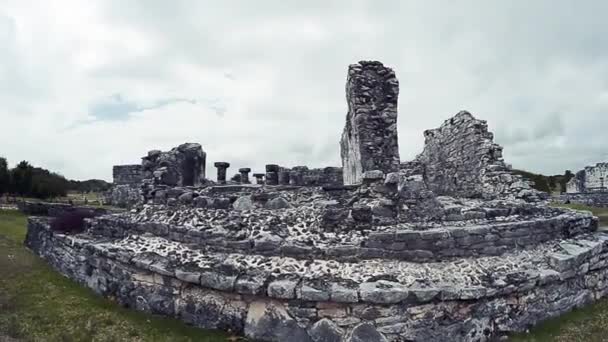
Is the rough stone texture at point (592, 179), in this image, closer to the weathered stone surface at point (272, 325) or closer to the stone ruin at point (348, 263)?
the stone ruin at point (348, 263)

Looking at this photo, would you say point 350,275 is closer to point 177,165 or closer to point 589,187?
point 177,165

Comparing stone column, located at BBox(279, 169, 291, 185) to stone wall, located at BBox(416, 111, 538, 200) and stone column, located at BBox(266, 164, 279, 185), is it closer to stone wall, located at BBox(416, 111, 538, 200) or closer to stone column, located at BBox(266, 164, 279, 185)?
stone column, located at BBox(266, 164, 279, 185)

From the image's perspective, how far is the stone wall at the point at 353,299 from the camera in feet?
20.7

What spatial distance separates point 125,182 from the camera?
29203mm

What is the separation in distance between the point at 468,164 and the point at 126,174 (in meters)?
23.0

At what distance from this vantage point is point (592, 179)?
3694 cm

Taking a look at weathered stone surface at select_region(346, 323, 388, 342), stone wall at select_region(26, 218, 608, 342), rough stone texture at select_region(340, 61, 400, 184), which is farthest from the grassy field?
rough stone texture at select_region(340, 61, 400, 184)

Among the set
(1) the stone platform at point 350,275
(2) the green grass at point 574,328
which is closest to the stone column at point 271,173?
(1) the stone platform at point 350,275

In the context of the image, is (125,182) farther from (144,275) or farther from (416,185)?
(416,185)

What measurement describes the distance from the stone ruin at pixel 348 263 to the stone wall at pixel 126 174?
1844 centimetres

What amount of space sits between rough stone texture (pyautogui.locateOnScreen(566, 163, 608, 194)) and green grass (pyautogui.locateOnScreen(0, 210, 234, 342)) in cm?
3871

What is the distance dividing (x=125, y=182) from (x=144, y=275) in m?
22.9

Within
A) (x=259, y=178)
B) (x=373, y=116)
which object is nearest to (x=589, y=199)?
(x=259, y=178)

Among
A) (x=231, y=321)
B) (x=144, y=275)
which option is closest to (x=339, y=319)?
(x=231, y=321)
